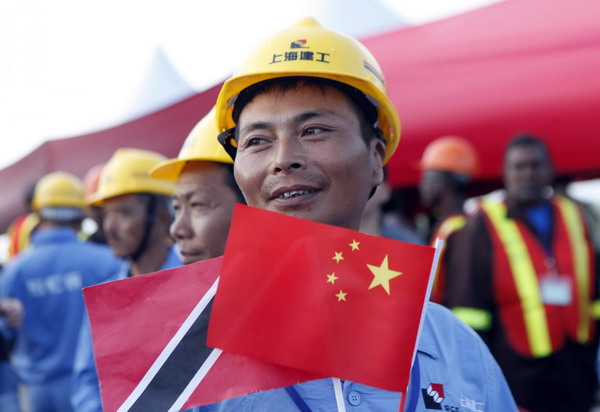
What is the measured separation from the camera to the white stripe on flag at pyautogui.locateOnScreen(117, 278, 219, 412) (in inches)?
50.5

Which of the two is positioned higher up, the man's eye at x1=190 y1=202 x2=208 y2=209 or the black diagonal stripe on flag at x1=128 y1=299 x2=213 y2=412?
the man's eye at x1=190 y1=202 x2=208 y2=209

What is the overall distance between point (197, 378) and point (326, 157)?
0.58 metres

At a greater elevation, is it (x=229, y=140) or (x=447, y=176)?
(x=447, y=176)

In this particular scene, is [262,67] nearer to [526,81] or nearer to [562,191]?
[526,81]

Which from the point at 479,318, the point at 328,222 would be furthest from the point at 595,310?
the point at 328,222

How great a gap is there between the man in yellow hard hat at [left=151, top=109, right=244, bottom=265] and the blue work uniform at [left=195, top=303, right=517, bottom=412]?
105 centimetres

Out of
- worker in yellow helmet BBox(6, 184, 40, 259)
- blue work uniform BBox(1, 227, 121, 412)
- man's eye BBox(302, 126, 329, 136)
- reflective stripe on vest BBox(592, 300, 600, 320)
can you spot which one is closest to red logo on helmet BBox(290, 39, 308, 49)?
man's eye BBox(302, 126, 329, 136)

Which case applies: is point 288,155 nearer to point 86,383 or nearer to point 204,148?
point 204,148

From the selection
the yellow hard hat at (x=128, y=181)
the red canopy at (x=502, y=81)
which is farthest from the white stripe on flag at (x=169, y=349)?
the red canopy at (x=502, y=81)

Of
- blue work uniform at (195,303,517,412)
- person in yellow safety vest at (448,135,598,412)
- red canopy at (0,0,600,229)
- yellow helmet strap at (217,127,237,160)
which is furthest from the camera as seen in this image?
red canopy at (0,0,600,229)

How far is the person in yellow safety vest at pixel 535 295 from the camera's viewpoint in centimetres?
425

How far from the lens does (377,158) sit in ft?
6.03

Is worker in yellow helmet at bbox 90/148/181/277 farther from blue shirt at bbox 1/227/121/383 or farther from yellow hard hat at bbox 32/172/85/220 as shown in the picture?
yellow hard hat at bbox 32/172/85/220

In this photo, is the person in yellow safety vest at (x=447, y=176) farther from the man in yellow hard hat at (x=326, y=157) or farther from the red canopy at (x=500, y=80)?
the man in yellow hard hat at (x=326, y=157)
